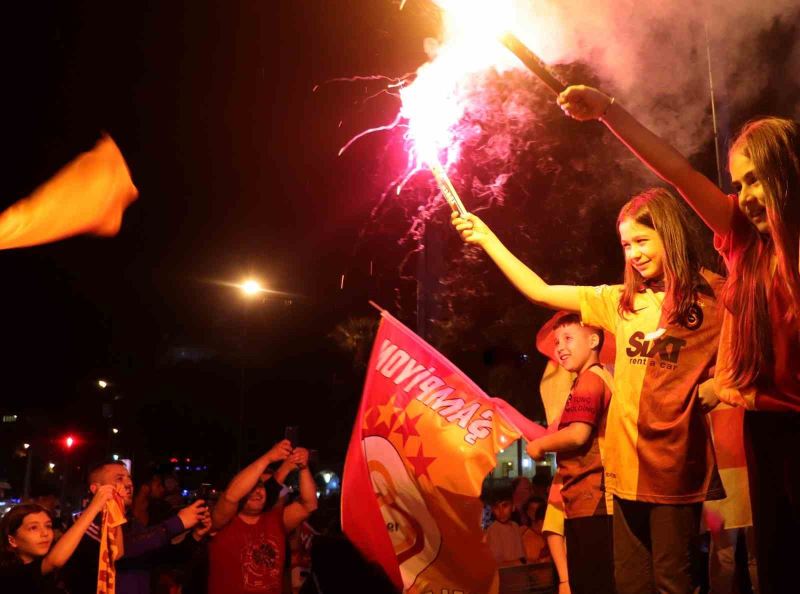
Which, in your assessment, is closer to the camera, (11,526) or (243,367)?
(11,526)

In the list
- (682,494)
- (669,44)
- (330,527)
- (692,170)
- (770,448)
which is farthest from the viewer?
(330,527)

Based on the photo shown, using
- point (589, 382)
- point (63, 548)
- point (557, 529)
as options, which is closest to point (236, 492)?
point (63, 548)

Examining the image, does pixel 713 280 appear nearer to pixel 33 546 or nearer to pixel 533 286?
pixel 533 286

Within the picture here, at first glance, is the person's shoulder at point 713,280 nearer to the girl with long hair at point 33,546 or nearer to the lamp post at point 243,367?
the girl with long hair at point 33,546

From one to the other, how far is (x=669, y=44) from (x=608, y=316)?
11.5 feet

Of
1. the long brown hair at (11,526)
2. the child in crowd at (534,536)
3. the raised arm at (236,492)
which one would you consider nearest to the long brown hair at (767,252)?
the long brown hair at (11,526)

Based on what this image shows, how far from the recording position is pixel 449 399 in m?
5.79

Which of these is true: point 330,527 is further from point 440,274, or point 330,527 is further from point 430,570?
point 430,570

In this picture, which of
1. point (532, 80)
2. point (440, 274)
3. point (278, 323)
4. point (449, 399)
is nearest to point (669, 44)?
point (532, 80)

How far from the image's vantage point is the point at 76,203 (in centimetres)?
348

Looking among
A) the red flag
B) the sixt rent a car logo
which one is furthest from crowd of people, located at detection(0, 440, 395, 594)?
the sixt rent a car logo

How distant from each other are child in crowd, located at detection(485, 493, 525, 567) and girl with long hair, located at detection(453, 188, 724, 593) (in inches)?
241

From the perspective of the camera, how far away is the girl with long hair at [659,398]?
3057 millimetres

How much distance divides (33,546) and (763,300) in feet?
16.0
